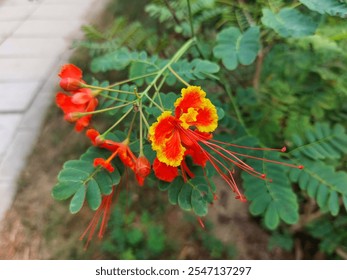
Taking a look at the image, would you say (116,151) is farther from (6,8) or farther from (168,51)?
(168,51)

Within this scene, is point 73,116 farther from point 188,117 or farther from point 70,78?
point 188,117

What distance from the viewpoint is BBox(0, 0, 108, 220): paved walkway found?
1.14 metres

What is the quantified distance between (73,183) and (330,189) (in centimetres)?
73

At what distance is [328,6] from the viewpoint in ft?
3.26

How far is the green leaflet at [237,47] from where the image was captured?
107cm

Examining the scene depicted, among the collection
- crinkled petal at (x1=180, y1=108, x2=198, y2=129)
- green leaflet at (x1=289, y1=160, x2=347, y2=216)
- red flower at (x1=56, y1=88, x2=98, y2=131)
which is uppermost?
red flower at (x1=56, y1=88, x2=98, y2=131)

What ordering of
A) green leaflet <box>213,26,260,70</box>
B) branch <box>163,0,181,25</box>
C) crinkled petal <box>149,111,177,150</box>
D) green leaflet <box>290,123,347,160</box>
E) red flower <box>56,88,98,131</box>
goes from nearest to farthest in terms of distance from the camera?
crinkled petal <box>149,111,177,150</box>
red flower <box>56,88,98,131</box>
green leaflet <box>213,26,260,70</box>
green leaflet <box>290,123,347,160</box>
branch <box>163,0,181,25</box>

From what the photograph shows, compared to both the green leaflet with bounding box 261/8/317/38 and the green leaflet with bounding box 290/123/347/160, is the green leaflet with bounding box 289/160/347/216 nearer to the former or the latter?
the green leaflet with bounding box 290/123/347/160

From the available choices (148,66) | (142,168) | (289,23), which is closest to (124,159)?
(142,168)

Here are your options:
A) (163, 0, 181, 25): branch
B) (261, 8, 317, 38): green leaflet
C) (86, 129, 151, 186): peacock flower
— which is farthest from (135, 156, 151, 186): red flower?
(163, 0, 181, 25): branch

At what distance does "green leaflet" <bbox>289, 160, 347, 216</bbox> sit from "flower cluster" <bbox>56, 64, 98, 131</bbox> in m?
0.64

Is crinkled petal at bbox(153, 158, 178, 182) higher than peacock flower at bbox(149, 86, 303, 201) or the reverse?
the reverse

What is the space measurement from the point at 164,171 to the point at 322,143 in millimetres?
569
